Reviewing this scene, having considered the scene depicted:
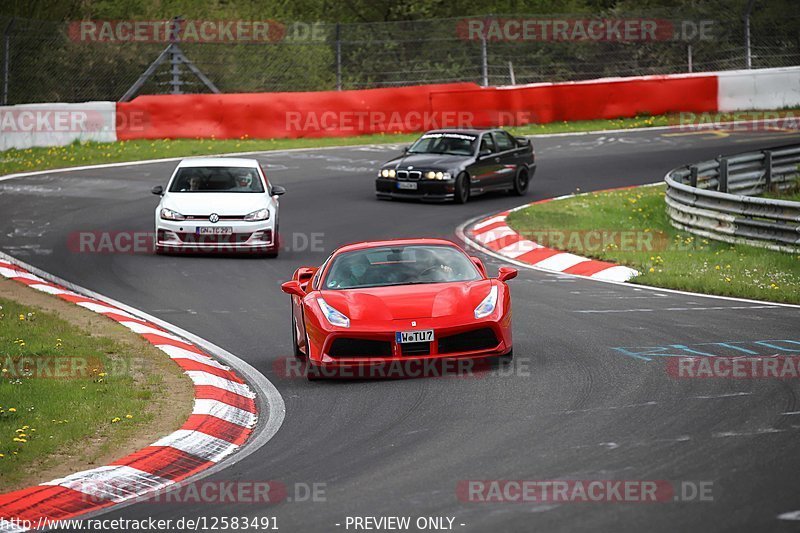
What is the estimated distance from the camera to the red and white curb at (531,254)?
17859 mm

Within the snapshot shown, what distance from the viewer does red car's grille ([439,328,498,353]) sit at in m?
11.0

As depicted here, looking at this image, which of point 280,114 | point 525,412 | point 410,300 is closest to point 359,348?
point 410,300

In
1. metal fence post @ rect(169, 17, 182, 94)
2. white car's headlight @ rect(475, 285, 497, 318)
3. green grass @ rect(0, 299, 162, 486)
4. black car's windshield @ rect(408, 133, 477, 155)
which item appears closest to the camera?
green grass @ rect(0, 299, 162, 486)

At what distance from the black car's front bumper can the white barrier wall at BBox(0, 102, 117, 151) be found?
32.5 ft

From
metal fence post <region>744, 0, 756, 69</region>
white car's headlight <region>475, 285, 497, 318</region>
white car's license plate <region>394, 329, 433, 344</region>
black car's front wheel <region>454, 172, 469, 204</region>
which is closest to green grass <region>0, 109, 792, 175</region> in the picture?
metal fence post <region>744, 0, 756, 69</region>

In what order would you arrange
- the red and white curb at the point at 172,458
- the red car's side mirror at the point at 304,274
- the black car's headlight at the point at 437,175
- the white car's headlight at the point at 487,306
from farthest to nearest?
1. the black car's headlight at the point at 437,175
2. the red car's side mirror at the point at 304,274
3. the white car's headlight at the point at 487,306
4. the red and white curb at the point at 172,458

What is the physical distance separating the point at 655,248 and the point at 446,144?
278 inches

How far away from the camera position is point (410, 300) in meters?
11.3

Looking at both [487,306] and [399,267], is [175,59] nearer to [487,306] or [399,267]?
[399,267]

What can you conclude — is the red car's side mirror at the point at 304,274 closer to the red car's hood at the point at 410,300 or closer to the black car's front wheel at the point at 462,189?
the red car's hood at the point at 410,300

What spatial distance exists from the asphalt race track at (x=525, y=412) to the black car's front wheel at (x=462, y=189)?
4.90 meters

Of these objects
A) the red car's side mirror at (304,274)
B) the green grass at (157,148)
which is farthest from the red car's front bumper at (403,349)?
the green grass at (157,148)

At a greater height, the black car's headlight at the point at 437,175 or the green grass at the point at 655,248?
the black car's headlight at the point at 437,175

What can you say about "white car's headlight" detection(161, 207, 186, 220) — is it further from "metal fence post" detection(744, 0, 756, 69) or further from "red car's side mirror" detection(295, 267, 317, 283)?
"metal fence post" detection(744, 0, 756, 69)
